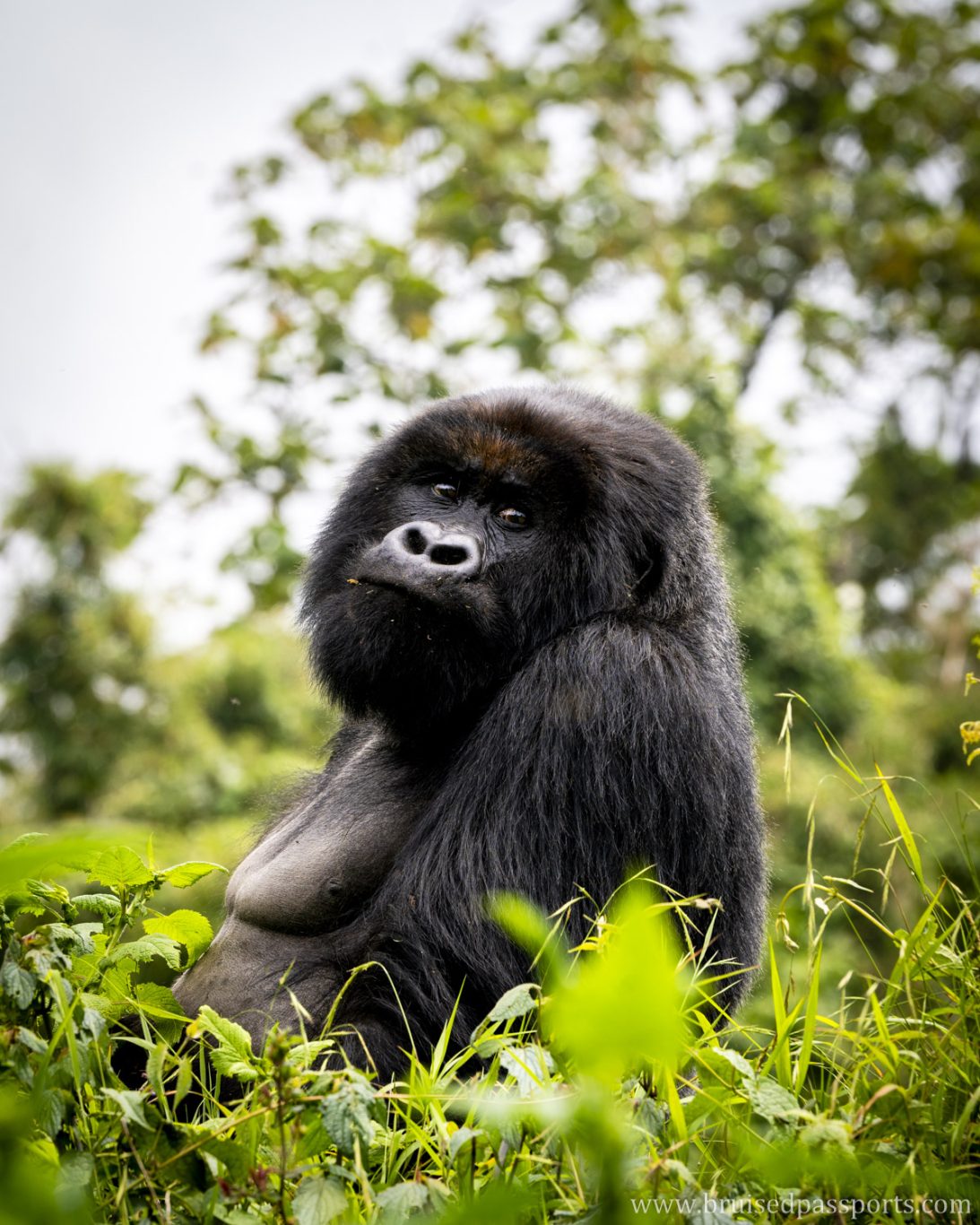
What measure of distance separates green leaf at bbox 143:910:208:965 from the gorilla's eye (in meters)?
1.42

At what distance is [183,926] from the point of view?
7.30ft

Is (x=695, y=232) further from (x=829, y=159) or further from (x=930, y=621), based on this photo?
(x=930, y=621)

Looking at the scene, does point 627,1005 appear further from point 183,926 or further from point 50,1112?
point 183,926

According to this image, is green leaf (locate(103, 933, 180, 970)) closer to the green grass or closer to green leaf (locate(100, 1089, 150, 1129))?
the green grass

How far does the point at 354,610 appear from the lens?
314cm

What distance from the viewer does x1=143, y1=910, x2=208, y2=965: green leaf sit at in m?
2.21

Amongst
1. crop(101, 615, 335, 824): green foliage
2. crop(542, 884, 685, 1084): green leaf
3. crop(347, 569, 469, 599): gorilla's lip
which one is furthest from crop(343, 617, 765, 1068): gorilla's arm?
crop(101, 615, 335, 824): green foliage

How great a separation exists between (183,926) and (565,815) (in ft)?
3.02

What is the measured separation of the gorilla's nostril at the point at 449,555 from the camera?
10.0 ft

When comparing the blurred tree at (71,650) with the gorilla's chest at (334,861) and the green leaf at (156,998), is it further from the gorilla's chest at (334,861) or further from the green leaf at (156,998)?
the green leaf at (156,998)

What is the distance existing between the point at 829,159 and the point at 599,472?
42.4 feet

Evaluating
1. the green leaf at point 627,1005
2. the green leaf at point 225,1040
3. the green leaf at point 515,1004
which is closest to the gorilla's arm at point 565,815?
the green leaf at point 225,1040

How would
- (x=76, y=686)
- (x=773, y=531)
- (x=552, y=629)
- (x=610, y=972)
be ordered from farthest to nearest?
(x=76, y=686) < (x=773, y=531) < (x=552, y=629) < (x=610, y=972)

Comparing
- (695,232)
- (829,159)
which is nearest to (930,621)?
(829,159)
